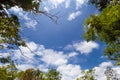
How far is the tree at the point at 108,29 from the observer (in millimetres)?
28733

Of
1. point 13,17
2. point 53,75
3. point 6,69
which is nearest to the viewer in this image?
point 13,17

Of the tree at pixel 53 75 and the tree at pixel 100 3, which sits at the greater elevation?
the tree at pixel 53 75

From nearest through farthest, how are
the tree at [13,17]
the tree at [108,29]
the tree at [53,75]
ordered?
the tree at [13,17] → the tree at [108,29] → the tree at [53,75]

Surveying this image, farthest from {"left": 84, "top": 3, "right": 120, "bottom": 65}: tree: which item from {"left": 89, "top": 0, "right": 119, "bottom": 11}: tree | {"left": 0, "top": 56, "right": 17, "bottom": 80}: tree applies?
{"left": 0, "top": 56, "right": 17, "bottom": 80}: tree

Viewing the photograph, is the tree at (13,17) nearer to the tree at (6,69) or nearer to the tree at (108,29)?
the tree at (6,69)

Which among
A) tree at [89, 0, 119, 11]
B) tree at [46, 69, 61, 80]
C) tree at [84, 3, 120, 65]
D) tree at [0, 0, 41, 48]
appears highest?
tree at [46, 69, 61, 80]

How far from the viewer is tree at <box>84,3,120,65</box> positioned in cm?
2873

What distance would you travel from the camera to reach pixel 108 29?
103 feet

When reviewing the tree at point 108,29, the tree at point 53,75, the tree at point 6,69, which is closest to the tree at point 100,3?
the tree at point 108,29

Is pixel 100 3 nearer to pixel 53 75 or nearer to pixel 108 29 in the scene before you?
pixel 108 29

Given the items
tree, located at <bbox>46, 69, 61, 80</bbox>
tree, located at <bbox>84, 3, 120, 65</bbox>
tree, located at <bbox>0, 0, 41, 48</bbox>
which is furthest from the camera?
tree, located at <bbox>46, 69, 61, 80</bbox>

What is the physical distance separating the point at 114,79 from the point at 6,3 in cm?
9112

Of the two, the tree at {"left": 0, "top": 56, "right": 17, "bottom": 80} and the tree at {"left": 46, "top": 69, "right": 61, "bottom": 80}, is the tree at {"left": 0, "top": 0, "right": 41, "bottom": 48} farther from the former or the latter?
the tree at {"left": 46, "top": 69, "right": 61, "bottom": 80}

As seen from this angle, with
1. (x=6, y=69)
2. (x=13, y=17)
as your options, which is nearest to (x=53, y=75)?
(x=6, y=69)
